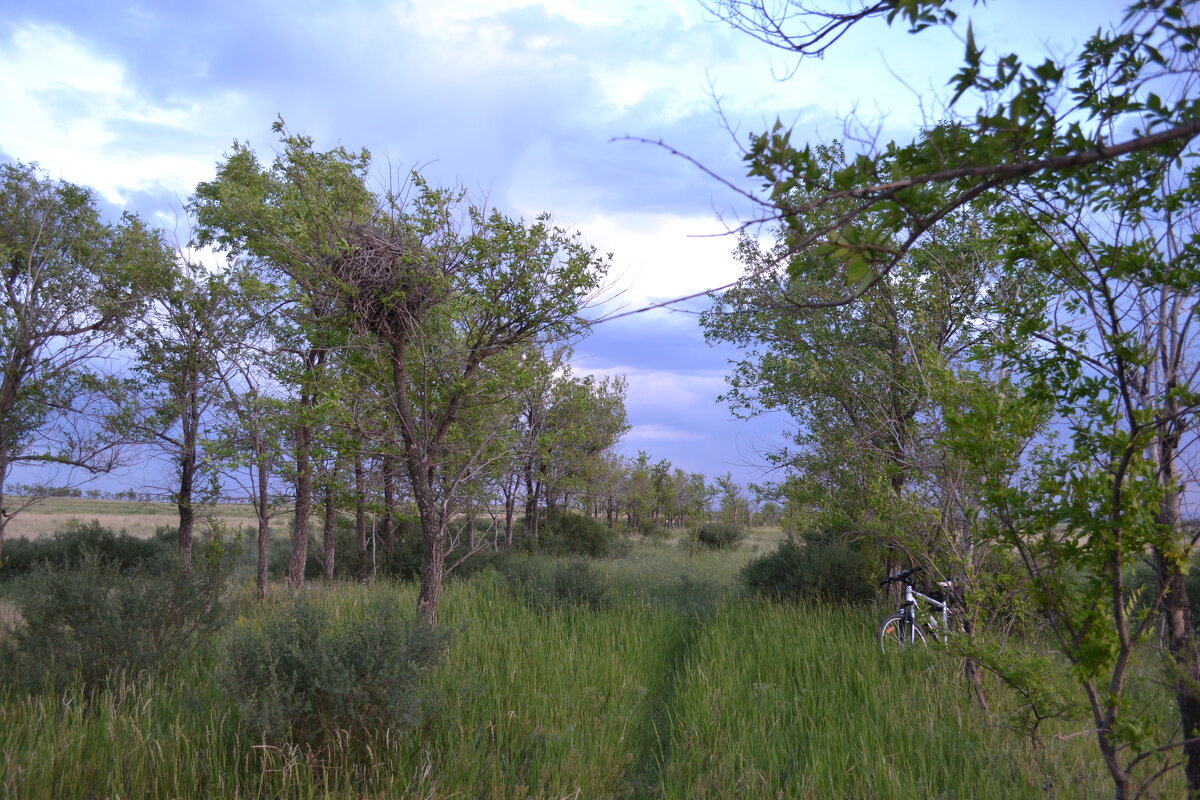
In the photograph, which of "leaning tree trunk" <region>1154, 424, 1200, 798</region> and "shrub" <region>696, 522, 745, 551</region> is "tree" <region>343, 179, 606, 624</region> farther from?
"shrub" <region>696, 522, 745, 551</region>

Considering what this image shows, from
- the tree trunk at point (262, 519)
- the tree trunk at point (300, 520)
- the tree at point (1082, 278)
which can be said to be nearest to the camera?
the tree at point (1082, 278)

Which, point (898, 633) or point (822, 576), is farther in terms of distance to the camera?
point (822, 576)

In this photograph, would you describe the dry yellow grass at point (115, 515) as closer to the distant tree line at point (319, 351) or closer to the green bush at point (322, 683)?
the distant tree line at point (319, 351)

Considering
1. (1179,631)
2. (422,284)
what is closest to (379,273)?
(422,284)

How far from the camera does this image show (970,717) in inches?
212

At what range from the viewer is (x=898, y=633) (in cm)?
770

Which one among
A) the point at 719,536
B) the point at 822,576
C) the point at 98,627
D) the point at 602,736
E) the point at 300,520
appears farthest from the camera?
the point at 719,536

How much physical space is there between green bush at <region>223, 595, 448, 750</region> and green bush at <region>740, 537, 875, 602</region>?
765cm

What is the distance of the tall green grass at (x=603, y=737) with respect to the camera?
388 centimetres

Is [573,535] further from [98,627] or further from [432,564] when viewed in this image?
[98,627]

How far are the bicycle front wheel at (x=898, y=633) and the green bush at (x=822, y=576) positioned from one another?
9.89 feet

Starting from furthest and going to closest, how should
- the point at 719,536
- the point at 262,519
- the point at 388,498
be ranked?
1. the point at 719,536
2. the point at 388,498
3. the point at 262,519

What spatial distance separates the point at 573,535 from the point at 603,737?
2075cm

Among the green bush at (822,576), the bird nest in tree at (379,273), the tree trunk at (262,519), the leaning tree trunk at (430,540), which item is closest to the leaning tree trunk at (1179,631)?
the leaning tree trunk at (430,540)
